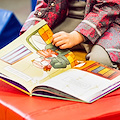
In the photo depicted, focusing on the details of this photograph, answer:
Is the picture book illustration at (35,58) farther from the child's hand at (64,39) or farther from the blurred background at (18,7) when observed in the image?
the blurred background at (18,7)

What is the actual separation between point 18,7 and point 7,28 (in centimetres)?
154

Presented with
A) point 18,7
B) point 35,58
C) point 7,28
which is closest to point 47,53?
point 35,58

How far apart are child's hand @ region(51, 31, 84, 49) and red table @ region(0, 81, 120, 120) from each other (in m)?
0.22

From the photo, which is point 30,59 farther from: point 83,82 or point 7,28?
point 7,28

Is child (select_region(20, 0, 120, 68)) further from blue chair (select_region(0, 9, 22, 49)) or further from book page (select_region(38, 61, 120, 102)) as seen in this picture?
blue chair (select_region(0, 9, 22, 49))

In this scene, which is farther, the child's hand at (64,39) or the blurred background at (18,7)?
the blurred background at (18,7)

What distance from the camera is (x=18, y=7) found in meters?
2.96

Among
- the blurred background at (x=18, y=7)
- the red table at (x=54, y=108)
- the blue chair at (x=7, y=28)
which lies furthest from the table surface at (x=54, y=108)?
the blurred background at (x=18, y=7)

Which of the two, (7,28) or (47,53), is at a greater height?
(47,53)

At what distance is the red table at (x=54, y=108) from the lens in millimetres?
605

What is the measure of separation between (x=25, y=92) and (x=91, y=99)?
0.53 ft

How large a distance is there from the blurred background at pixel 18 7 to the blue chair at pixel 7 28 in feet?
3.31

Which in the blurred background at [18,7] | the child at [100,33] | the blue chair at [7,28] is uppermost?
the child at [100,33]

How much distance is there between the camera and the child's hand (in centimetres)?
86
